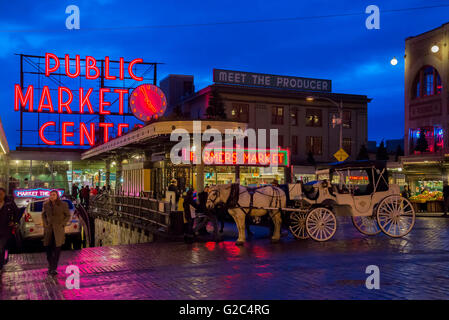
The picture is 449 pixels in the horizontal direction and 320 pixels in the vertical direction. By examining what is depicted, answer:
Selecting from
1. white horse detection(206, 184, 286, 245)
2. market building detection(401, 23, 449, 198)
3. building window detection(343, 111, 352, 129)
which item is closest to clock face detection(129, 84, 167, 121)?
white horse detection(206, 184, 286, 245)

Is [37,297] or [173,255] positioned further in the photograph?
[173,255]

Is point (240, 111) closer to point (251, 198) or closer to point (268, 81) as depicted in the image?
point (268, 81)

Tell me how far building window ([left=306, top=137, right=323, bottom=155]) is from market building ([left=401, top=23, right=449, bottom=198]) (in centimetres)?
1782

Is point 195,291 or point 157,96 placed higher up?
point 157,96

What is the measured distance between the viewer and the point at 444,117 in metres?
36.1

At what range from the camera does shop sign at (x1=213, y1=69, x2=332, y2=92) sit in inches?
2207

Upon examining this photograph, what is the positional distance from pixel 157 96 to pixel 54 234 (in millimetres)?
20501

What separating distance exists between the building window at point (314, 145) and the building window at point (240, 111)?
7895 millimetres

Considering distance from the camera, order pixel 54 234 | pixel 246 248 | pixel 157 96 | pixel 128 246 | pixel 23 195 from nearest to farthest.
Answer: pixel 54 234, pixel 246 248, pixel 128 246, pixel 23 195, pixel 157 96

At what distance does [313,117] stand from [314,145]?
3140 mm

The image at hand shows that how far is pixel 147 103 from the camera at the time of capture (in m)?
29.8
